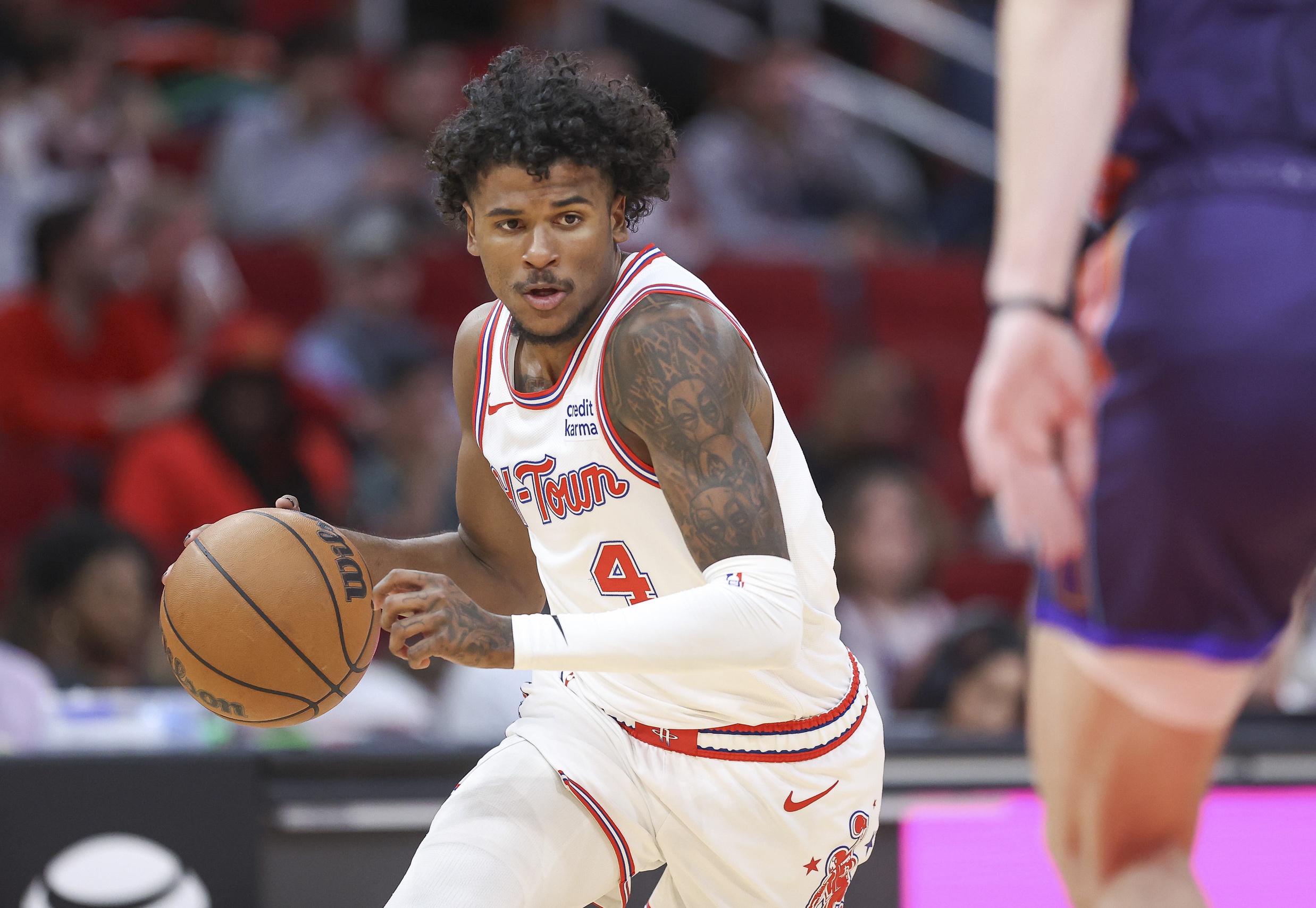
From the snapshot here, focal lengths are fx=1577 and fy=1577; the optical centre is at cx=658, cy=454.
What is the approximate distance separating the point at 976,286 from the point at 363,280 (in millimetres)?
3081

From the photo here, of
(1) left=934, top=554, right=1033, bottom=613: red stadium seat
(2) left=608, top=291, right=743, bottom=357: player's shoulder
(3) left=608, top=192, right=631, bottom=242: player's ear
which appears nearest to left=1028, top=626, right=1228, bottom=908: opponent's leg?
(2) left=608, top=291, right=743, bottom=357: player's shoulder

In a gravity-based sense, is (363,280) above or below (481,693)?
above

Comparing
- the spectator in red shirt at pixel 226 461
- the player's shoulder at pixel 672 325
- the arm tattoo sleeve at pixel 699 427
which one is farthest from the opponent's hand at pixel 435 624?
the spectator in red shirt at pixel 226 461

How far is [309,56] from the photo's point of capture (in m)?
7.66

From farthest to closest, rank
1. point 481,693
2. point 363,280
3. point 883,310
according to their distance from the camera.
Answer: point 883,310 → point 363,280 → point 481,693

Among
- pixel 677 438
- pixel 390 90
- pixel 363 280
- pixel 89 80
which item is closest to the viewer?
pixel 677 438

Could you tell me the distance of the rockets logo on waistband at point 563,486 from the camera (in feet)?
Result: 9.05

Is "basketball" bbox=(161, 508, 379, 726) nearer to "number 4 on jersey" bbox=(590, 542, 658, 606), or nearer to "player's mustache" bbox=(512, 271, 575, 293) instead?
"number 4 on jersey" bbox=(590, 542, 658, 606)

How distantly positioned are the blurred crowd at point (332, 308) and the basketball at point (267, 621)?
5.93 ft

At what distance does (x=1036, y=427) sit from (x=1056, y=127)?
1.23 ft

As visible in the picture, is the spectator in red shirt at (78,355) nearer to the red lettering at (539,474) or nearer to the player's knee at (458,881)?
the red lettering at (539,474)

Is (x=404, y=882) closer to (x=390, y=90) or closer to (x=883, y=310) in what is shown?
(x=883, y=310)

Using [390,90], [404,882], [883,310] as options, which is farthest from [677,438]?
[390,90]

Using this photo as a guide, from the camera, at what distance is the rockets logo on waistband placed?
2758 millimetres
